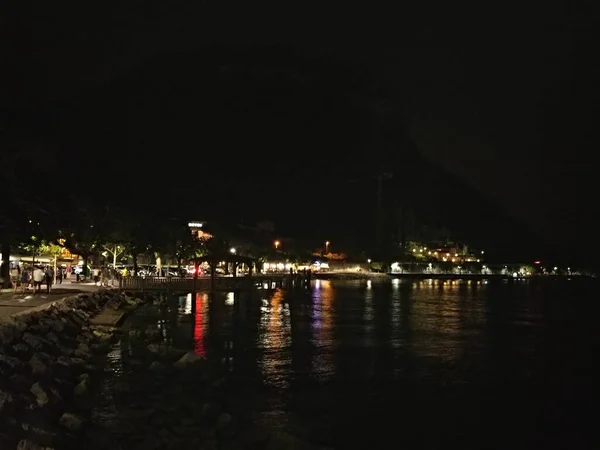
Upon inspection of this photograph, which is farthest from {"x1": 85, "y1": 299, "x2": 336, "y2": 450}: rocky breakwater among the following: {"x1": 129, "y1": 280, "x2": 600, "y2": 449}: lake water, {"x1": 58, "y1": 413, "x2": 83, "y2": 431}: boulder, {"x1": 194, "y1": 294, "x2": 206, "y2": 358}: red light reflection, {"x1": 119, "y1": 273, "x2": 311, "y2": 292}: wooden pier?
{"x1": 119, "y1": 273, "x2": 311, "y2": 292}: wooden pier

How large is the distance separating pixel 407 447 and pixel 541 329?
28103 mm

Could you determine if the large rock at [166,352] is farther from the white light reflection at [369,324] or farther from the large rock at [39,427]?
the white light reflection at [369,324]

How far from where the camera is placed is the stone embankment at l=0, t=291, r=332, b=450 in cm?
1084

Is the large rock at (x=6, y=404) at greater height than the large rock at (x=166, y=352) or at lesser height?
greater

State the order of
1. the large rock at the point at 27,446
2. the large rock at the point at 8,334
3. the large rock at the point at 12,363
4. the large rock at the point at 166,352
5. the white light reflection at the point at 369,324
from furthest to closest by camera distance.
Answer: the white light reflection at the point at 369,324
the large rock at the point at 166,352
the large rock at the point at 8,334
the large rock at the point at 12,363
the large rock at the point at 27,446

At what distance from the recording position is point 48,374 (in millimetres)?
14609

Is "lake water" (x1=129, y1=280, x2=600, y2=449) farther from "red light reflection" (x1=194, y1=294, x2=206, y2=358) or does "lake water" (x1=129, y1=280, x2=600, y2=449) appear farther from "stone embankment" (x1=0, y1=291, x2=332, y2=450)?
"stone embankment" (x1=0, y1=291, x2=332, y2=450)

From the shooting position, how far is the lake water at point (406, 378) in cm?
1409

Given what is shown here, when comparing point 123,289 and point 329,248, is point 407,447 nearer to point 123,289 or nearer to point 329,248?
point 123,289

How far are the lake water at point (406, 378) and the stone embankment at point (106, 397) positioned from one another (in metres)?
1.31

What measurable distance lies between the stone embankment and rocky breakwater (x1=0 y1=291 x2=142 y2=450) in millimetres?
21

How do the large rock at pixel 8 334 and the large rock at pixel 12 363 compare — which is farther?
the large rock at pixel 8 334

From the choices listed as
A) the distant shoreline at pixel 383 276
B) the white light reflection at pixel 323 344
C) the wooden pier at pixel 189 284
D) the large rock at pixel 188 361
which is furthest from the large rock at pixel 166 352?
the distant shoreline at pixel 383 276

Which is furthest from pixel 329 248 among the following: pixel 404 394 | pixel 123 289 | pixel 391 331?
pixel 404 394
